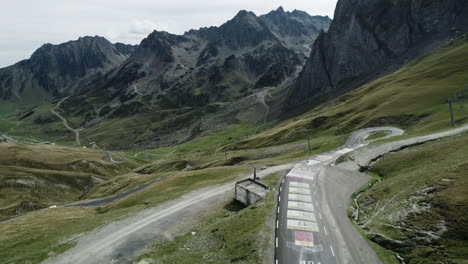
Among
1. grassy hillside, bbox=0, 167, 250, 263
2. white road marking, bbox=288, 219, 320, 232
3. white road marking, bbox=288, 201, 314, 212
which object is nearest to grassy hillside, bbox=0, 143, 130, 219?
grassy hillside, bbox=0, 167, 250, 263

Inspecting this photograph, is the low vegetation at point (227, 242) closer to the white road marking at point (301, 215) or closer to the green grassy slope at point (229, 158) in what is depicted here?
the white road marking at point (301, 215)

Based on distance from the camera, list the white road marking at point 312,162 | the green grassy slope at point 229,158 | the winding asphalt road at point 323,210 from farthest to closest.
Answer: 1. the white road marking at point 312,162
2. the green grassy slope at point 229,158
3. the winding asphalt road at point 323,210

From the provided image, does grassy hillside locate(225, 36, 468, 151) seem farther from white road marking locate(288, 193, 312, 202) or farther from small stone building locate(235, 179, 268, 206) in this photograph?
small stone building locate(235, 179, 268, 206)

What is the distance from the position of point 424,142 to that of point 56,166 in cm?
15128

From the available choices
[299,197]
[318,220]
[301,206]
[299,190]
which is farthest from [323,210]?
[299,190]

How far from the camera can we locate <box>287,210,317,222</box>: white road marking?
3451 cm

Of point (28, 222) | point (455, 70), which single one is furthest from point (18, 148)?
point (455, 70)

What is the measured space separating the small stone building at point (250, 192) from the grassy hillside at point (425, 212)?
14655mm

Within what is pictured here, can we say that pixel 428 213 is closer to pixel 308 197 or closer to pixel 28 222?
pixel 308 197

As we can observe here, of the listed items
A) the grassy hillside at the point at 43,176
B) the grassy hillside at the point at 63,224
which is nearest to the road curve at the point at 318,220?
the grassy hillside at the point at 63,224

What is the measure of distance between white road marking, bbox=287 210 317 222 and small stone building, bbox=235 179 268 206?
288 inches

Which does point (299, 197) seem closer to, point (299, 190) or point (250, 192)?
point (299, 190)

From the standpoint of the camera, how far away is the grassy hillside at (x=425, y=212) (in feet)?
74.8

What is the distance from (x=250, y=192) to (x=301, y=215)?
1021 centimetres
